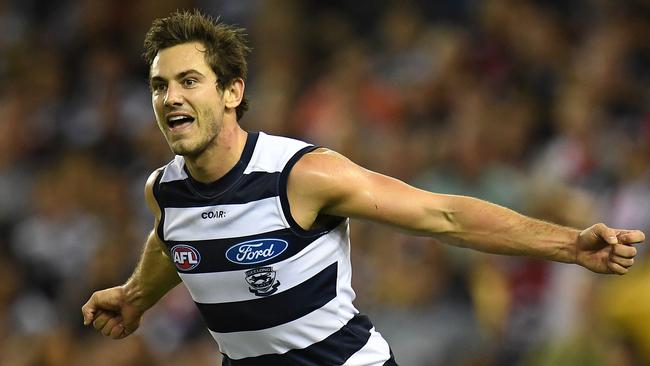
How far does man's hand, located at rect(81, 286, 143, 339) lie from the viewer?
15.9ft

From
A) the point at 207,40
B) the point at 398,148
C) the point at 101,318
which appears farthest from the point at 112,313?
the point at 398,148

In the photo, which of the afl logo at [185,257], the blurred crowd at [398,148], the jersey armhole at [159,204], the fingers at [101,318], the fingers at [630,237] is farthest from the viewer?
the blurred crowd at [398,148]

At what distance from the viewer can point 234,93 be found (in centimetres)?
447

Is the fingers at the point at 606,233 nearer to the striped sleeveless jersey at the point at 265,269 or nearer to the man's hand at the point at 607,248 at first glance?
the man's hand at the point at 607,248

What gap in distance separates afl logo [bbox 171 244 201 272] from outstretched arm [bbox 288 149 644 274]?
1.33 feet

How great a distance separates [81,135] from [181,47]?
6307 mm

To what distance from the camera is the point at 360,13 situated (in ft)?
32.4

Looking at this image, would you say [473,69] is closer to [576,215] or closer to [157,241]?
[576,215]

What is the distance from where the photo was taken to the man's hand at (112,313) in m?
4.84

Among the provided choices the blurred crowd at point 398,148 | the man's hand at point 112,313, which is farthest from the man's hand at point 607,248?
the blurred crowd at point 398,148

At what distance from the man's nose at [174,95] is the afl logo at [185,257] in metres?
0.52

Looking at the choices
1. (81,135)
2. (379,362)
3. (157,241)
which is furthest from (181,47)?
(81,135)

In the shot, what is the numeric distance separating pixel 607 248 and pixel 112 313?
201 cm

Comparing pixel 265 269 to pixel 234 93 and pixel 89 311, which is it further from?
pixel 89 311
